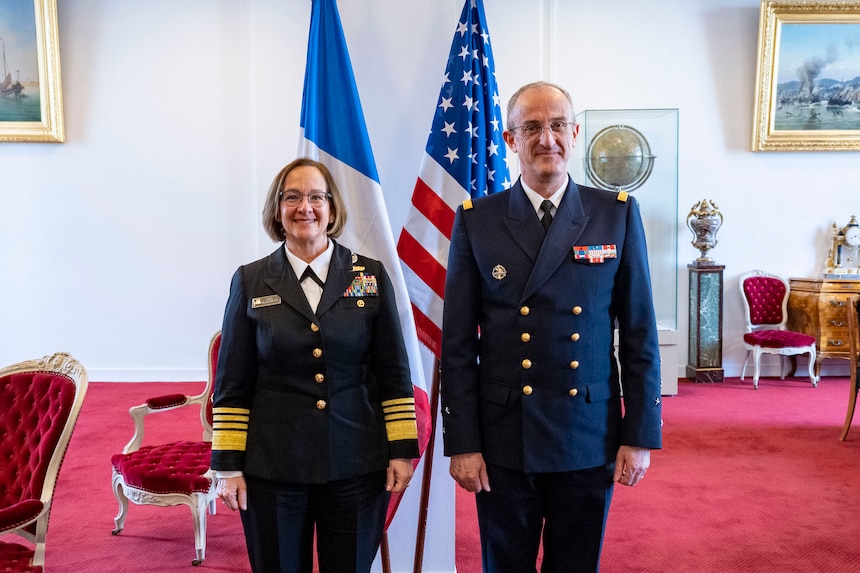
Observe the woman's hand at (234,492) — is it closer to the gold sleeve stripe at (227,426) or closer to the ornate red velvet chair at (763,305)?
the gold sleeve stripe at (227,426)

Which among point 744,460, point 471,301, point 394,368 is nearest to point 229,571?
point 394,368

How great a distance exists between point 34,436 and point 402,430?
1379 mm

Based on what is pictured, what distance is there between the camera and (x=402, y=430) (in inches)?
70.0

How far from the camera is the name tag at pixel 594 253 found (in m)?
1.68

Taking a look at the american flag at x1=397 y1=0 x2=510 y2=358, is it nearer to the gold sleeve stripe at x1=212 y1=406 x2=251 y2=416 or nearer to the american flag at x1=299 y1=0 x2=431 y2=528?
the american flag at x1=299 y1=0 x2=431 y2=528

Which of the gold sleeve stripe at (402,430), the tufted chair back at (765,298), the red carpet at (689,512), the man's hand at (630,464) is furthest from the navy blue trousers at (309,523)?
the tufted chair back at (765,298)

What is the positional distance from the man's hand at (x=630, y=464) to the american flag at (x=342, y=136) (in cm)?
89

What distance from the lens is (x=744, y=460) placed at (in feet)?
14.5

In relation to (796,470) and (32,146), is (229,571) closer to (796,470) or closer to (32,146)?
(796,470)

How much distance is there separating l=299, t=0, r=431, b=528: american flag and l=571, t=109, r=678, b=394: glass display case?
169 inches

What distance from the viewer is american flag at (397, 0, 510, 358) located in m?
2.56

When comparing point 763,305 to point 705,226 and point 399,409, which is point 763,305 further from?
point 399,409

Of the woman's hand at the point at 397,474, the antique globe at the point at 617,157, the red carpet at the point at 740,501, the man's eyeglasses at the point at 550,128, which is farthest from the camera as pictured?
the antique globe at the point at 617,157

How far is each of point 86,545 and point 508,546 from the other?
7.98 feet
